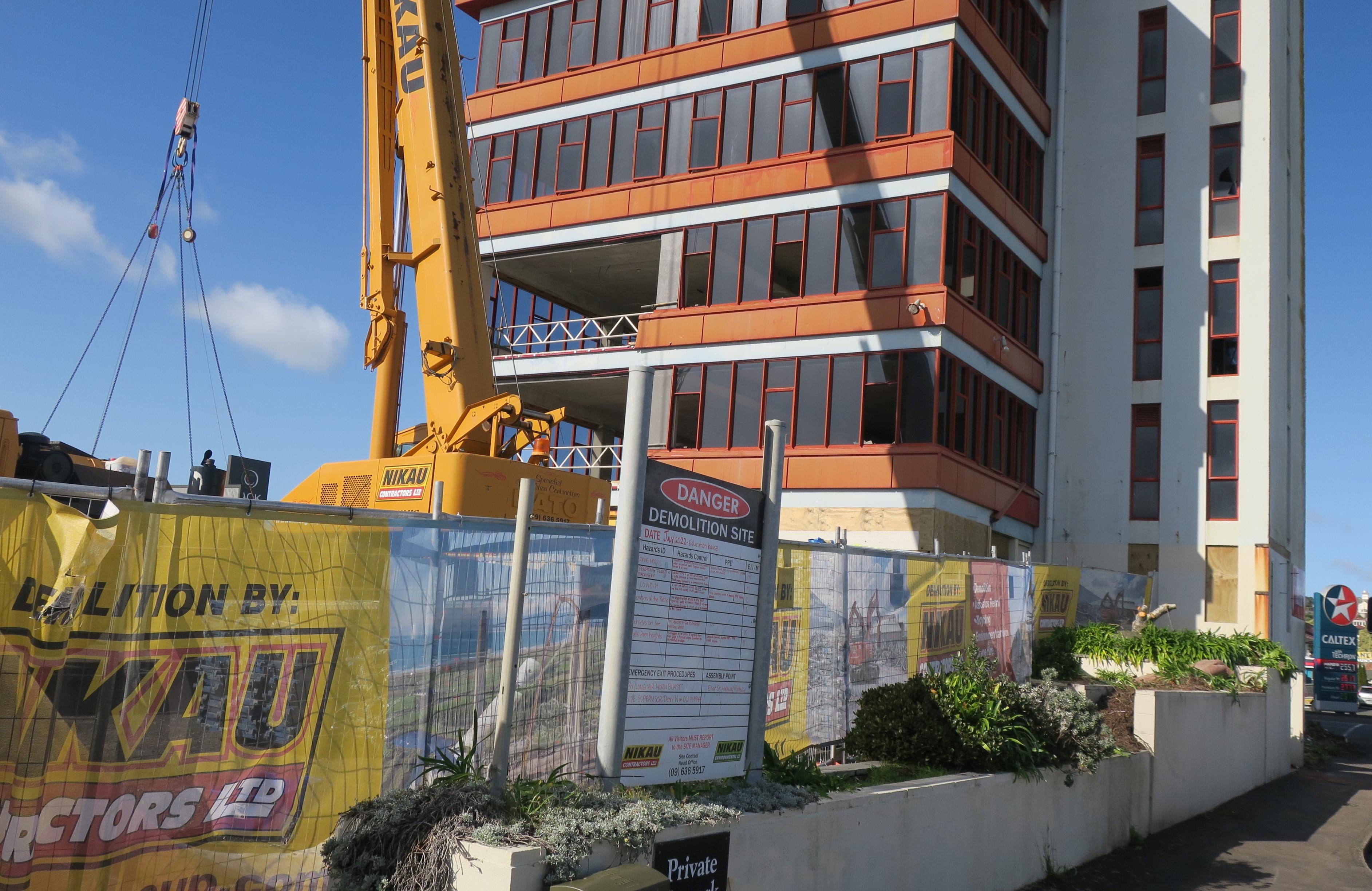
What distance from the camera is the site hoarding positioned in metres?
6.43

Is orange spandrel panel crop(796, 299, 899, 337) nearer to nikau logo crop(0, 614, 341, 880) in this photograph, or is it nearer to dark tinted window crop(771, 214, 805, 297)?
dark tinted window crop(771, 214, 805, 297)

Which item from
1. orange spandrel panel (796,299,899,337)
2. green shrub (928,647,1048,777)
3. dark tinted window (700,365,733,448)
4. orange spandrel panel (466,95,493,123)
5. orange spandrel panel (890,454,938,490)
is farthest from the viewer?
orange spandrel panel (466,95,493,123)

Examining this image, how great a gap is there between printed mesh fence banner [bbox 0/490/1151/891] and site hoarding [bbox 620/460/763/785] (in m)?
0.69

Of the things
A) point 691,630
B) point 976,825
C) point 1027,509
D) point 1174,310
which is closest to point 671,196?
point 1027,509

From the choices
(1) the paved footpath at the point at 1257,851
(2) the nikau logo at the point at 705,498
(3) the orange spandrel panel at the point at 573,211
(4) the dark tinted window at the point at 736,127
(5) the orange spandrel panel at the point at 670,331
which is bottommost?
(1) the paved footpath at the point at 1257,851

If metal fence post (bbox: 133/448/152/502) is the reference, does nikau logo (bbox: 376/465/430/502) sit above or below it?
above

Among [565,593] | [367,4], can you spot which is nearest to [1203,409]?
[367,4]

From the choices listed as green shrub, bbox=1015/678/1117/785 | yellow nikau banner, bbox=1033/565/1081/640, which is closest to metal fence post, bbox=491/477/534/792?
green shrub, bbox=1015/678/1117/785

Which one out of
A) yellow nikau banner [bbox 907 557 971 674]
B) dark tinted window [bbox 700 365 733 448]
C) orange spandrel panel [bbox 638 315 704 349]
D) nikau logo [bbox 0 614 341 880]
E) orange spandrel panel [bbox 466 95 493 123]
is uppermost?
orange spandrel panel [bbox 466 95 493 123]

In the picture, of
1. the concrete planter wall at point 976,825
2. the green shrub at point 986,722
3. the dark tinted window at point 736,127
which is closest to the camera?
the concrete planter wall at point 976,825

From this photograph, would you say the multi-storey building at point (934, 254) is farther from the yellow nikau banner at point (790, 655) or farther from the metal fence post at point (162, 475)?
the metal fence post at point (162, 475)

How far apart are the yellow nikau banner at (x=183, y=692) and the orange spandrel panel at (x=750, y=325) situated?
20152 millimetres

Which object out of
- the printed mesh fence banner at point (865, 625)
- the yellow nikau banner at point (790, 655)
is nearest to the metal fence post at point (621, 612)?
the printed mesh fence banner at point (865, 625)

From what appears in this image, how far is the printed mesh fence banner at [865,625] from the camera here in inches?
368
